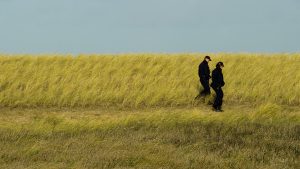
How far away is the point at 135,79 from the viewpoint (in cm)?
2808

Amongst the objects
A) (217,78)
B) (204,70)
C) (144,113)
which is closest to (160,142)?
(144,113)

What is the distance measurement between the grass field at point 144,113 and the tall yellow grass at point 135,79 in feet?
0.17

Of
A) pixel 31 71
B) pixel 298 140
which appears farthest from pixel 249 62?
pixel 298 140

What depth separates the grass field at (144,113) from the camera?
1144 cm

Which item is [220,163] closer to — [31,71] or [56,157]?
[56,157]

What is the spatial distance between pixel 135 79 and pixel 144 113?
7389mm

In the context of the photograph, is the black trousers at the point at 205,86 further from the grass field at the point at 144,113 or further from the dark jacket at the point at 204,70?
the grass field at the point at 144,113

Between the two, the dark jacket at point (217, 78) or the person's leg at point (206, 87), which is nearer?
the dark jacket at point (217, 78)

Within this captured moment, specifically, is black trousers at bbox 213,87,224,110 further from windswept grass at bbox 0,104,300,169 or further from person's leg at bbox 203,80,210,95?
windswept grass at bbox 0,104,300,169

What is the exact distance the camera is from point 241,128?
15086 millimetres

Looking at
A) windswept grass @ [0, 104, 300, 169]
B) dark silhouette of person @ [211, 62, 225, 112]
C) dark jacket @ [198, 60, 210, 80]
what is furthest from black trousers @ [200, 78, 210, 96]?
windswept grass @ [0, 104, 300, 169]

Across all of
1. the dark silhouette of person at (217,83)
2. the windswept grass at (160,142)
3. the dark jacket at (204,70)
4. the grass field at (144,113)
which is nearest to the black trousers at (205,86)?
the dark jacket at (204,70)

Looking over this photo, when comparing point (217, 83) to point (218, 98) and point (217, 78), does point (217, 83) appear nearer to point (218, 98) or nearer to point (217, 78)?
point (217, 78)

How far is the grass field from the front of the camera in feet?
37.5
